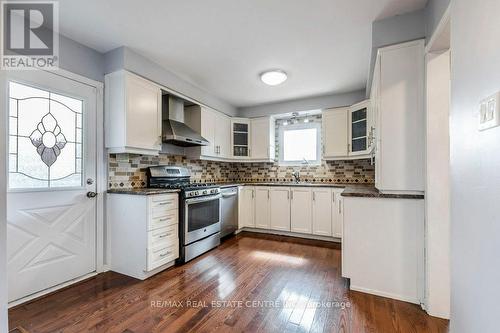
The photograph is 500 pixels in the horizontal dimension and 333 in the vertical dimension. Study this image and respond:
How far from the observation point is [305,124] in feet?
14.6

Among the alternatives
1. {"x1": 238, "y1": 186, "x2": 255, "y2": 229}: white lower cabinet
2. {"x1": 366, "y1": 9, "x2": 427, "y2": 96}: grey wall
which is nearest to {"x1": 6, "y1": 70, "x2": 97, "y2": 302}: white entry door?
{"x1": 238, "y1": 186, "x2": 255, "y2": 229}: white lower cabinet

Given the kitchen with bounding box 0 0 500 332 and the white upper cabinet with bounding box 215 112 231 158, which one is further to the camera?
the white upper cabinet with bounding box 215 112 231 158

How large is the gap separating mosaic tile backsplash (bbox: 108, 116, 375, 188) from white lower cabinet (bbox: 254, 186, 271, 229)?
2.09ft

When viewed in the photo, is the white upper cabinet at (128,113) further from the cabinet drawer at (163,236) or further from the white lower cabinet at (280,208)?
the white lower cabinet at (280,208)

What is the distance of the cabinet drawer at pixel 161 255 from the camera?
7.71 ft

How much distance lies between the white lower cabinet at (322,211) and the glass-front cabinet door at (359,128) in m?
0.78

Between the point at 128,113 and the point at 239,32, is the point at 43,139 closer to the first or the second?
the point at 128,113

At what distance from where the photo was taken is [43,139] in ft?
6.81

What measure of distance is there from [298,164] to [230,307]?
3.06m

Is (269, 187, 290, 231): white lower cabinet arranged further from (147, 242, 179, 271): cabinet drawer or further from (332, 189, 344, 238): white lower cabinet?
(147, 242, 179, 271): cabinet drawer

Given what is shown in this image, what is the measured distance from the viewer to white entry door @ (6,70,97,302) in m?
1.89

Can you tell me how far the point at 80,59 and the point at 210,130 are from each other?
1900mm

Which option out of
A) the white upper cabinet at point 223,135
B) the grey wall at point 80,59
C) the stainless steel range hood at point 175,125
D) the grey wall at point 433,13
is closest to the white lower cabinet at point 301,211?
the white upper cabinet at point 223,135

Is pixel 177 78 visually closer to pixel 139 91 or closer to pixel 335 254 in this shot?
pixel 139 91
